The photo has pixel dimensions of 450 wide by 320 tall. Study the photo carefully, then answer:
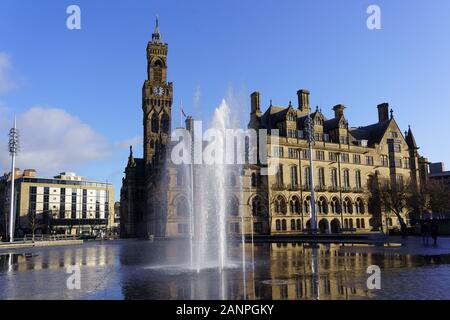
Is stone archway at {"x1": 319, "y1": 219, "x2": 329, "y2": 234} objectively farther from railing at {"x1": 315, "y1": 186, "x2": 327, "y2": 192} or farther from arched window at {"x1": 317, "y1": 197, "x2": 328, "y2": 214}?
railing at {"x1": 315, "y1": 186, "x2": 327, "y2": 192}

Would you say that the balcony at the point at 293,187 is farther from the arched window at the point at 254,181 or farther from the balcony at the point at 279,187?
the arched window at the point at 254,181

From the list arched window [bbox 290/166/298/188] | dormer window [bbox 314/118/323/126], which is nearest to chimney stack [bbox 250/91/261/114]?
dormer window [bbox 314/118/323/126]

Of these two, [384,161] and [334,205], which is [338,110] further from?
[334,205]

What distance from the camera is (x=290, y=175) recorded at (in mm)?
79500

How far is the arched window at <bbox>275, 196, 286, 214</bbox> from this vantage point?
7775 centimetres

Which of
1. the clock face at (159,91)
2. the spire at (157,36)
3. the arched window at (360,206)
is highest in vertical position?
the spire at (157,36)

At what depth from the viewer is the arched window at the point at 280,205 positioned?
77.8 metres

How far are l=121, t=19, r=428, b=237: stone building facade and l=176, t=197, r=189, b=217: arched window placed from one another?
0.18 metres

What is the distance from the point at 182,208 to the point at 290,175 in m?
21.7

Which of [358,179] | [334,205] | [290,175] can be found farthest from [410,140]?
[290,175]

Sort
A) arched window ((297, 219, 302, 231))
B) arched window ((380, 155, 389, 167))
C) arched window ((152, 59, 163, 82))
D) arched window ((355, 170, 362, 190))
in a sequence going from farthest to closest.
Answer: arched window ((152, 59, 163, 82)), arched window ((380, 155, 389, 167)), arched window ((355, 170, 362, 190)), arched window ((297, 219, 302, 231))

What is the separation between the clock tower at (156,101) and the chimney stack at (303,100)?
30868 millimetres

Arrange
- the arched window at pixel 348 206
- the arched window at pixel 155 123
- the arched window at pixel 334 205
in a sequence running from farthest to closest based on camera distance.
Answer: the arched window at pixel 155 123 < the arched window at pixel 348 206 < the arched window at pixel 334 205

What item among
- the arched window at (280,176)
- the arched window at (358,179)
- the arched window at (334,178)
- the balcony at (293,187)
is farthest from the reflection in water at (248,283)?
the arched window at (358,179)
